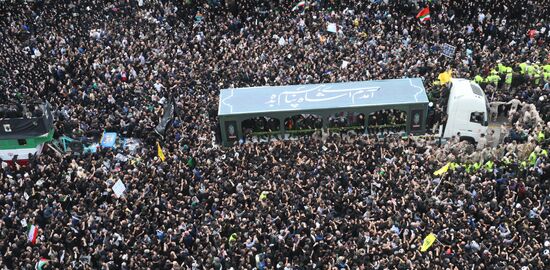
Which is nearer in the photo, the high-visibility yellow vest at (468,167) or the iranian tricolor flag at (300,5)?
the high-visibility yellow vest at (468,167)

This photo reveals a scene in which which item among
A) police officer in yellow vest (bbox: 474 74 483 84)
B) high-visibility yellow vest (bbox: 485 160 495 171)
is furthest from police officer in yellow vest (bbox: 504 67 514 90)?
high-visibility yellow vest (bbox: 485 160 495 171)

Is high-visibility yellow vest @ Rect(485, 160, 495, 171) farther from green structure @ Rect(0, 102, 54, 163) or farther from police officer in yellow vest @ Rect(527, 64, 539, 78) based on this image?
green structure @ Rect(0, 102, 54, 163)

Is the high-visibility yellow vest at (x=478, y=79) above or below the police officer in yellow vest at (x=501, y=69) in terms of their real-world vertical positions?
below

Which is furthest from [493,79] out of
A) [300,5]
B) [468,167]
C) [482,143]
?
[300,5]

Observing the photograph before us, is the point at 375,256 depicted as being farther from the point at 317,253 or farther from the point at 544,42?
the point at 544,42

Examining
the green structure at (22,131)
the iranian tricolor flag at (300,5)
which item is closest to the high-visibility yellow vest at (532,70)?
the iranian tricolor flag at (300,5)

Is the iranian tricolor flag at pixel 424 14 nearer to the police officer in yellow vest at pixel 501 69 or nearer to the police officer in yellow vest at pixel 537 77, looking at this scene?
the police officer in yellow vest at pixel 501 69
